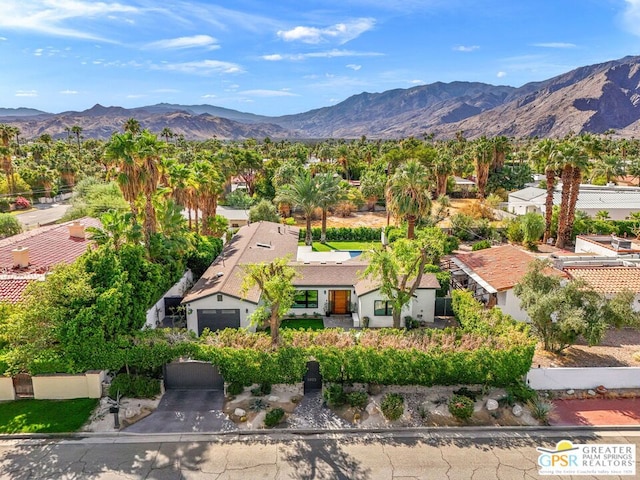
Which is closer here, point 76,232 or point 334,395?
point 334,395

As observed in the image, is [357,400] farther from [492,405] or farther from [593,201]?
[593,201]

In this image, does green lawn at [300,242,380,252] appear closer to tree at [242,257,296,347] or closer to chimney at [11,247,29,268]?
tree at [242,257,296,347]

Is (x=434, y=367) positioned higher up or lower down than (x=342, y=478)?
higher up

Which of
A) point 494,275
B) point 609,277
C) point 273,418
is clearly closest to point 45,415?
point 273,418

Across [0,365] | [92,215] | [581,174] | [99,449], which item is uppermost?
[581,174]

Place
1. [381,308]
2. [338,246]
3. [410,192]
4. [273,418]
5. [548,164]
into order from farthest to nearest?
[338,246] → [548,164] → [410,192] → [381,308] → [273,418]

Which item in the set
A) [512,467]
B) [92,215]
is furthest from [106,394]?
[92,215]

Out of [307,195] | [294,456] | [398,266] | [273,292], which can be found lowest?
[294,456]

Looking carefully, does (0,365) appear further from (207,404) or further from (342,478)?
(342,478)
